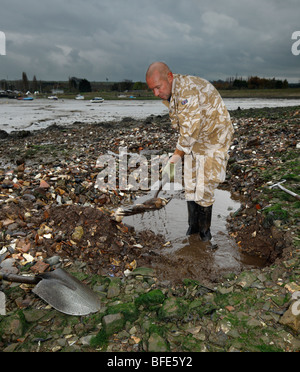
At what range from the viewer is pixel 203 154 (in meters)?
3.52

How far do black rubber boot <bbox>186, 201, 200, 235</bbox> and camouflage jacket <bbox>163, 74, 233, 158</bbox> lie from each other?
0.76 meters

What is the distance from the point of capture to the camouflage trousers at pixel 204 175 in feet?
11.3

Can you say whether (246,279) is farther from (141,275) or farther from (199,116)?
(199,116)

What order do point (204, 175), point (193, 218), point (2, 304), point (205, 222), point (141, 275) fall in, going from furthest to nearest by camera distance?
point (193, 218), point (205, 222), point (204, 175), point (141, 275), point (2, 304)

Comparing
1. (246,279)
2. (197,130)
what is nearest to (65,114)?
(197,130)

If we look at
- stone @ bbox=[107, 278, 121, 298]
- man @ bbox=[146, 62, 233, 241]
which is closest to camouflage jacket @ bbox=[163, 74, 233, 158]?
man @ bbox=[146, 62, 233, 241]

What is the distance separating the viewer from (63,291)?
7.84 feet

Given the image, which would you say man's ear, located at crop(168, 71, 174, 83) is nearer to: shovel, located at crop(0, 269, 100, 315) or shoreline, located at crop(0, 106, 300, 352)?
shoreline, located at crop(0, 106, 300, 352)

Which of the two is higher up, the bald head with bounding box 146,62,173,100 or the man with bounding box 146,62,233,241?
the bald head with bounding box 146,62,173,100

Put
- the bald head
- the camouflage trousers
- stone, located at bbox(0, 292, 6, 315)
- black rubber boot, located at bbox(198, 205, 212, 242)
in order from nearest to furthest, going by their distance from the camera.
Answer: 1. stone, located at bbox(0, 292, 6, 315)
2. the bald head
3. the camouflage trousers
4. black rubber boot, located at bbox(198, 205, 212, 242)

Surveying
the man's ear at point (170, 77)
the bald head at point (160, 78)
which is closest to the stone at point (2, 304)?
the bald head at point (160, 78)

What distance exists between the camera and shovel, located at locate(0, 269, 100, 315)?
2270 millimetres

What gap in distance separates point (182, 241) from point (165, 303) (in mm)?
1559

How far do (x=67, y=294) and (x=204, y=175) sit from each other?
212 centimetres
